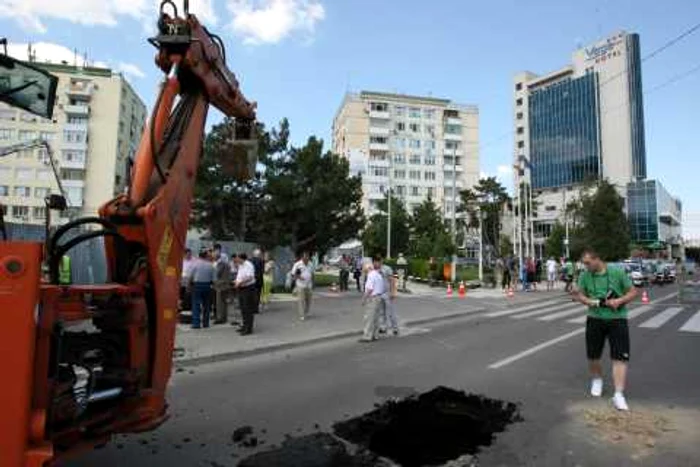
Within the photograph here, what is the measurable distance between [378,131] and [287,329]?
10002cm

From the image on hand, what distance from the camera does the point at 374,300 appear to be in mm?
13055

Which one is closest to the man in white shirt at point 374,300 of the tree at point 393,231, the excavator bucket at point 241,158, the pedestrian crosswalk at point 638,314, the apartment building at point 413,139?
the pedestrian crosswalk at point 638,314

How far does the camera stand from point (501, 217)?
71.3 meters

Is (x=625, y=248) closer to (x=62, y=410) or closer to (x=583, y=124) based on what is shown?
(x=583, y=124)

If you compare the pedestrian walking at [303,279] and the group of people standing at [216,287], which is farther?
the pedestrian walking at [303,279]

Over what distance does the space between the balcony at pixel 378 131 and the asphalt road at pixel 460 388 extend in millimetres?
99716

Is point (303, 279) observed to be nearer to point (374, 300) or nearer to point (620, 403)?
point (374, 300)

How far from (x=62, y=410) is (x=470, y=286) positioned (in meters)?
31.0

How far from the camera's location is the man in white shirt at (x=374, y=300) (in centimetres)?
1286

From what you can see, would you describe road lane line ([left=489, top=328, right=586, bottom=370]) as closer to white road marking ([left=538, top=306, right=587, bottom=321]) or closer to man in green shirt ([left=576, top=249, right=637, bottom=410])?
man in green shirt ([left=576, top=249, right=637, bottom=410])

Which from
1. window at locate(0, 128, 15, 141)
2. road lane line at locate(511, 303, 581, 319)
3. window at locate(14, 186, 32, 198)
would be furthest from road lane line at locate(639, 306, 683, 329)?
window at locate(14, 186, 32, 198)

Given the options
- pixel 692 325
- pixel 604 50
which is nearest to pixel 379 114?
pixel 604 50

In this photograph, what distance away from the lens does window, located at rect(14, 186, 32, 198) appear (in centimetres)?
7981

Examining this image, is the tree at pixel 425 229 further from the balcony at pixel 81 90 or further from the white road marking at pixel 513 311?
the balcony at pixel 81 90
